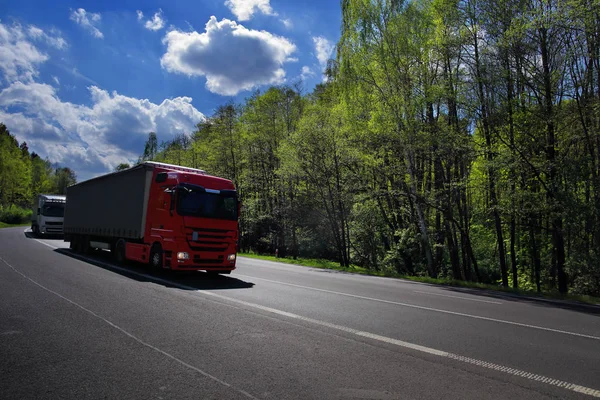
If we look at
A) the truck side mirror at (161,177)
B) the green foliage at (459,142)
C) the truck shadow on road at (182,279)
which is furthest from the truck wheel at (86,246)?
the green foliage at (459,142)

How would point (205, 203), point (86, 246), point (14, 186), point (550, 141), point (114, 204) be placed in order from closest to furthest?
1. point (205, 203)
2. point (114, 204)
3. point (550, 141)
4. point (86, 246)
5. point (14, 186)

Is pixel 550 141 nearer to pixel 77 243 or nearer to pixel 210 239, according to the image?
pixel 210 239

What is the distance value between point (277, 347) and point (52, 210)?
35387 mm

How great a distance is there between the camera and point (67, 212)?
73.9 feet

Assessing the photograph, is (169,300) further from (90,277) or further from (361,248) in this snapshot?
(361,248)

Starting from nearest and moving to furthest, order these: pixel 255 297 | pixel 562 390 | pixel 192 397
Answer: pixel 192 397, pixel 562 390, pixel 255 297

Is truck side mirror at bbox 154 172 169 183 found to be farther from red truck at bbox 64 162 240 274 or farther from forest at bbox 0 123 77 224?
forest at bbox 0 123 77 224

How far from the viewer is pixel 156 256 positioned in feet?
42.0

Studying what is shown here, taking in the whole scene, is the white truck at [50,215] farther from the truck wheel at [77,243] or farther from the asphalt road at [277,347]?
the asphalt road at [277,347]

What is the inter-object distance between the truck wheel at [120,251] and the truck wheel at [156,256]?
9.15 feet

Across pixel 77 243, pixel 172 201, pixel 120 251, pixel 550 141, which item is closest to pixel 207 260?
pixel 172 201

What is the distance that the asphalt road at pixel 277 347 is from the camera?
13.0 feet

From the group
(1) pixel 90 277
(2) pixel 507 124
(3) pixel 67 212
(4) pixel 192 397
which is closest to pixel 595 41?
(2) pixel 507 124

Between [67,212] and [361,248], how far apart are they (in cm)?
2126
